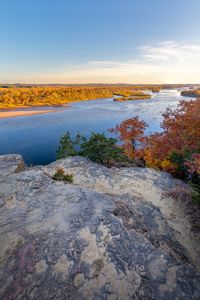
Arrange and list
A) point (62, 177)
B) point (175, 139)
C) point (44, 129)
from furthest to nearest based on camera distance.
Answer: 1. point (44, 129)
2. point (175, 139)
3. point (62, 177)

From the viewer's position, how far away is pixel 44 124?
50844mm

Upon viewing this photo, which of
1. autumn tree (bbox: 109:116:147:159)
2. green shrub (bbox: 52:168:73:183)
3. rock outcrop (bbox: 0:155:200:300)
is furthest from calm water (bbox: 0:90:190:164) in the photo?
rock outcrop (bbox: 0:155:200:300)

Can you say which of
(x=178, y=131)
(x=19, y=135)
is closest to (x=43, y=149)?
(x=19, y=135)

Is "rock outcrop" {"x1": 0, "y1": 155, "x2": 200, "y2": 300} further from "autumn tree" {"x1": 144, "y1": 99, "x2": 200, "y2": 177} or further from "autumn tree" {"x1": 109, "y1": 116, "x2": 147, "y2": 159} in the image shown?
"autumn tree" {"x1": 109, "y1": 116, "x2": 147, "y2": 159}

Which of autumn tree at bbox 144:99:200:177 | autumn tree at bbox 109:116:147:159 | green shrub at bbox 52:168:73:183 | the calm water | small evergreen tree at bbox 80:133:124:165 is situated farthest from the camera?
the calm water

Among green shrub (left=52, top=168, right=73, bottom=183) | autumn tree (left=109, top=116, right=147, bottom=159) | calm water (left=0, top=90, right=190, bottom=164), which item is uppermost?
green shrub (left=52, top=168, right=73, bottom=183)

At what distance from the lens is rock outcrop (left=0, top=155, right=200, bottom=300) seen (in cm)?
554

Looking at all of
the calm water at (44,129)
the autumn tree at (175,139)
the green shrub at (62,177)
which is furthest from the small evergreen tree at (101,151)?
the calm water at (44,129)

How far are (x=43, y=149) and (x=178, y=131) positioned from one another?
69.3ft

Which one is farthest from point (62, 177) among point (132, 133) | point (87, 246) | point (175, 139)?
point (132, 133)

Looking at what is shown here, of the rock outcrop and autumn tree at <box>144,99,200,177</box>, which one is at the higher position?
the rock outcrop

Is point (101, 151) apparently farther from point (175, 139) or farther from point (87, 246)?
point (175, 139)

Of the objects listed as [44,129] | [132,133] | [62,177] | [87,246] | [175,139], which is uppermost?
[87,246]

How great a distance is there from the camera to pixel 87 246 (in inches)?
256
